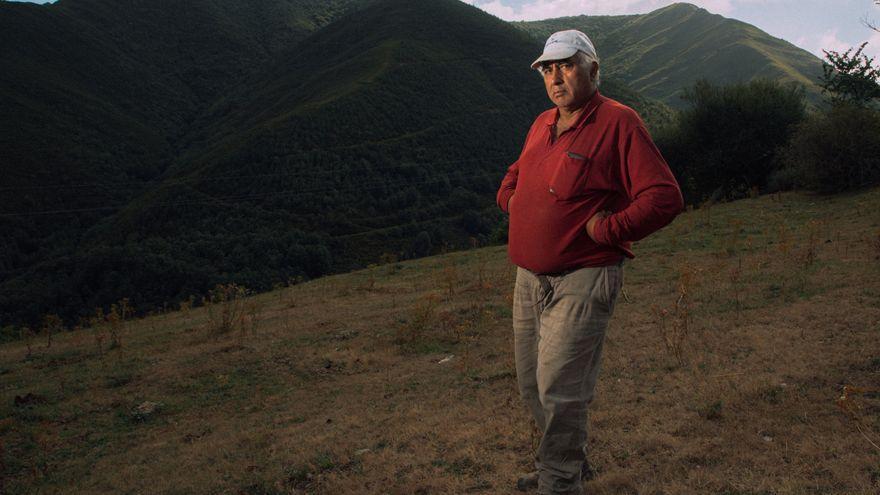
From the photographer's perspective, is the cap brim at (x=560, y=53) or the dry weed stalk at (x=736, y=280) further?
the dry weed stalk at (x=736, y=280)

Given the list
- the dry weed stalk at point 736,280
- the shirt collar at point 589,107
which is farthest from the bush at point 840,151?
the shirt collar at point 589,107

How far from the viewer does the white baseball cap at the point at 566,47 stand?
215cm

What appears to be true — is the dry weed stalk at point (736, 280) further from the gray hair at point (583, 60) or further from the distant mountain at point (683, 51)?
the distant mountain at point (683, 51)

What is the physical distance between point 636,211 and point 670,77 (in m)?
153

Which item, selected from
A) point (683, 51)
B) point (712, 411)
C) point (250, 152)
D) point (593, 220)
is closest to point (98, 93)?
point (250, 152)

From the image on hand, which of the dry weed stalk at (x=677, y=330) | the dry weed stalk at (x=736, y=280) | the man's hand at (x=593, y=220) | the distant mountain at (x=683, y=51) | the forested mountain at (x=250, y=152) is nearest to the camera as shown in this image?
the man's hand at (x=593, y=220)

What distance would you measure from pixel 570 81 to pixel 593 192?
47 cm

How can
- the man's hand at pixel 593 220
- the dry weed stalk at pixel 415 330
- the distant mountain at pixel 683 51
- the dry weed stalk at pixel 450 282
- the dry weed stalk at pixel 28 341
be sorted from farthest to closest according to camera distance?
the distant mountain at pixel 683 51 < the dry weed stalk at pixel 450 282 < the dry weed stalk at pixel 28 341 < the dry weed stalk at pixel 415 330 < the man's hand at pixel 593 220

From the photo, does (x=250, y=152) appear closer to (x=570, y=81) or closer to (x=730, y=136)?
(x=730, y=136)

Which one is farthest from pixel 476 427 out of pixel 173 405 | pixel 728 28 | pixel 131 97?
pixel 728 28

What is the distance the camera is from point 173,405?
6.36m

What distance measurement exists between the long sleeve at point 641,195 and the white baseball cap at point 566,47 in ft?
1.30

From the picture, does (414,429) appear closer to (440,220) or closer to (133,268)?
(133,268)

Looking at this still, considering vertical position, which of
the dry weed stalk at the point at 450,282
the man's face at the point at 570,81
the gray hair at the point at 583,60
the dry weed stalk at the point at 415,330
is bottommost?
the dry weed stalk at the point at 450,282
